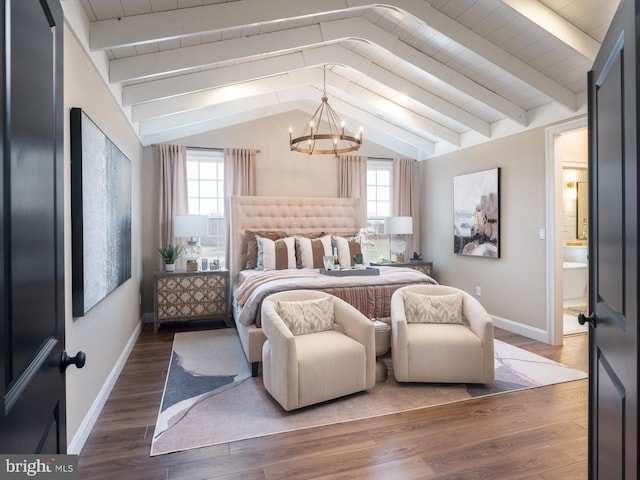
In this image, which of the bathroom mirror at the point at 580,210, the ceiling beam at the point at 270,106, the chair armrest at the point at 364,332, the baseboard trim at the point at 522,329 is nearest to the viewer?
the chair armrest at the point at 364,332

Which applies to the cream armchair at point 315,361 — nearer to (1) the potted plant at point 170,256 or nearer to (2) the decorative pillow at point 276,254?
(2) the decorative pillow at point 276,254

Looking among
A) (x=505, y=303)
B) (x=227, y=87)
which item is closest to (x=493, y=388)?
(x=505, y=303)

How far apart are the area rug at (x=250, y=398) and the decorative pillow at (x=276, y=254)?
135 centimetres

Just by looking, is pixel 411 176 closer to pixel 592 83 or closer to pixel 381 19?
pixel 381 19

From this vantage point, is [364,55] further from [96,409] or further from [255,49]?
[96,409]

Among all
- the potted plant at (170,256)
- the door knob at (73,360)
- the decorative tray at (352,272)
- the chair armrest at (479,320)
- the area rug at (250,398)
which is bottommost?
the area rug at (250,398)

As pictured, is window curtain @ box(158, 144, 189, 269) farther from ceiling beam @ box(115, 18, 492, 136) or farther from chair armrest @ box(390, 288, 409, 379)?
chair armrest @ box(390, 288, 409, 379)

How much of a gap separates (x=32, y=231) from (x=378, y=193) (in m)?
6.11

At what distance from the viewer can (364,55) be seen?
172 inches

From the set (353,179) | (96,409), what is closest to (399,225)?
(353,179)

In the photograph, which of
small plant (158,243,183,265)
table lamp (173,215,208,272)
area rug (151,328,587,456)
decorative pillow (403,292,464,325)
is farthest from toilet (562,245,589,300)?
small plant (158,243,183,265)

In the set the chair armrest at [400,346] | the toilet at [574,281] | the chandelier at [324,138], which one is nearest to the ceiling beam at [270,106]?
the chandelier at [324,138]

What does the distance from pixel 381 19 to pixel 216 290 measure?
3.85 metres

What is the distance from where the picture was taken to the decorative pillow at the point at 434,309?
348 centimetres
